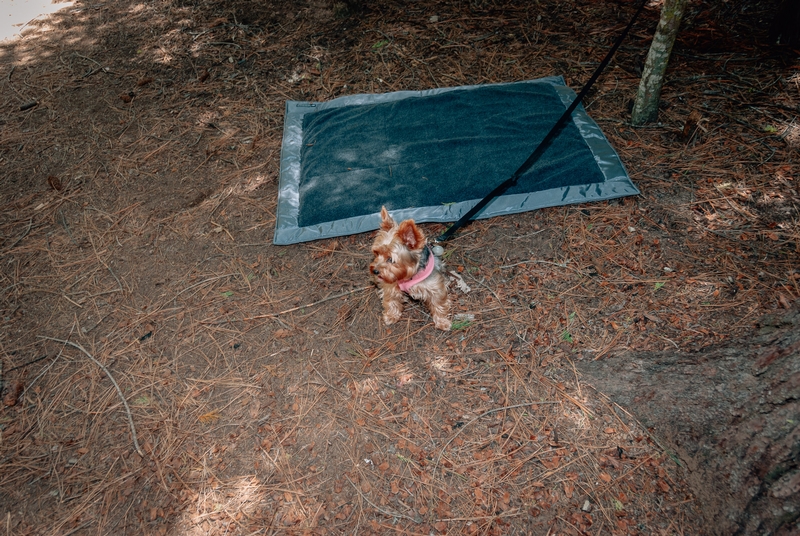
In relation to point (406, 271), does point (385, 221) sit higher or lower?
higher

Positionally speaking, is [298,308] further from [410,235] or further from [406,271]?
[410,235]

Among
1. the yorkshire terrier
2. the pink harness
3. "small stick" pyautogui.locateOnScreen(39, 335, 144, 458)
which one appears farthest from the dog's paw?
"small stick" pyautogui.locateOnScreen(39, 335, 144, 458)

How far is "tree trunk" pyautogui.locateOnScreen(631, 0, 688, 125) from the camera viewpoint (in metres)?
3.77

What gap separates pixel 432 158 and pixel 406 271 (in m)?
1.68

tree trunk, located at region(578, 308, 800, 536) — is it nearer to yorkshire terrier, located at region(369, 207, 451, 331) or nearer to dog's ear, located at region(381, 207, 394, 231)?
yorkshire terrier, located at region(369, 207, 451, 331)

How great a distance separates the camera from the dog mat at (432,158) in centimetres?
405

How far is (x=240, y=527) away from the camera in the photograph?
268 centimetres

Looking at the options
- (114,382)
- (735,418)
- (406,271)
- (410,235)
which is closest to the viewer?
(735,418)

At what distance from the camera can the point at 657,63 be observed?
4062 millimetres

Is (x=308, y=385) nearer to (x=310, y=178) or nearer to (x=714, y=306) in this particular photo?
(x=310, y=178)

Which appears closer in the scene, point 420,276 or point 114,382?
point 420,276

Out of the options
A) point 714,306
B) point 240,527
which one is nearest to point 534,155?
point 714,306

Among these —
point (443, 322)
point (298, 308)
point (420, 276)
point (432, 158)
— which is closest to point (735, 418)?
Answer: point (443, 322)

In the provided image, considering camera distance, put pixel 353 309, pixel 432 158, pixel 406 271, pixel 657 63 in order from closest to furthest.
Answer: pixel 406 271, pixel 353 309, pixel 657 63, pixel 432 158
